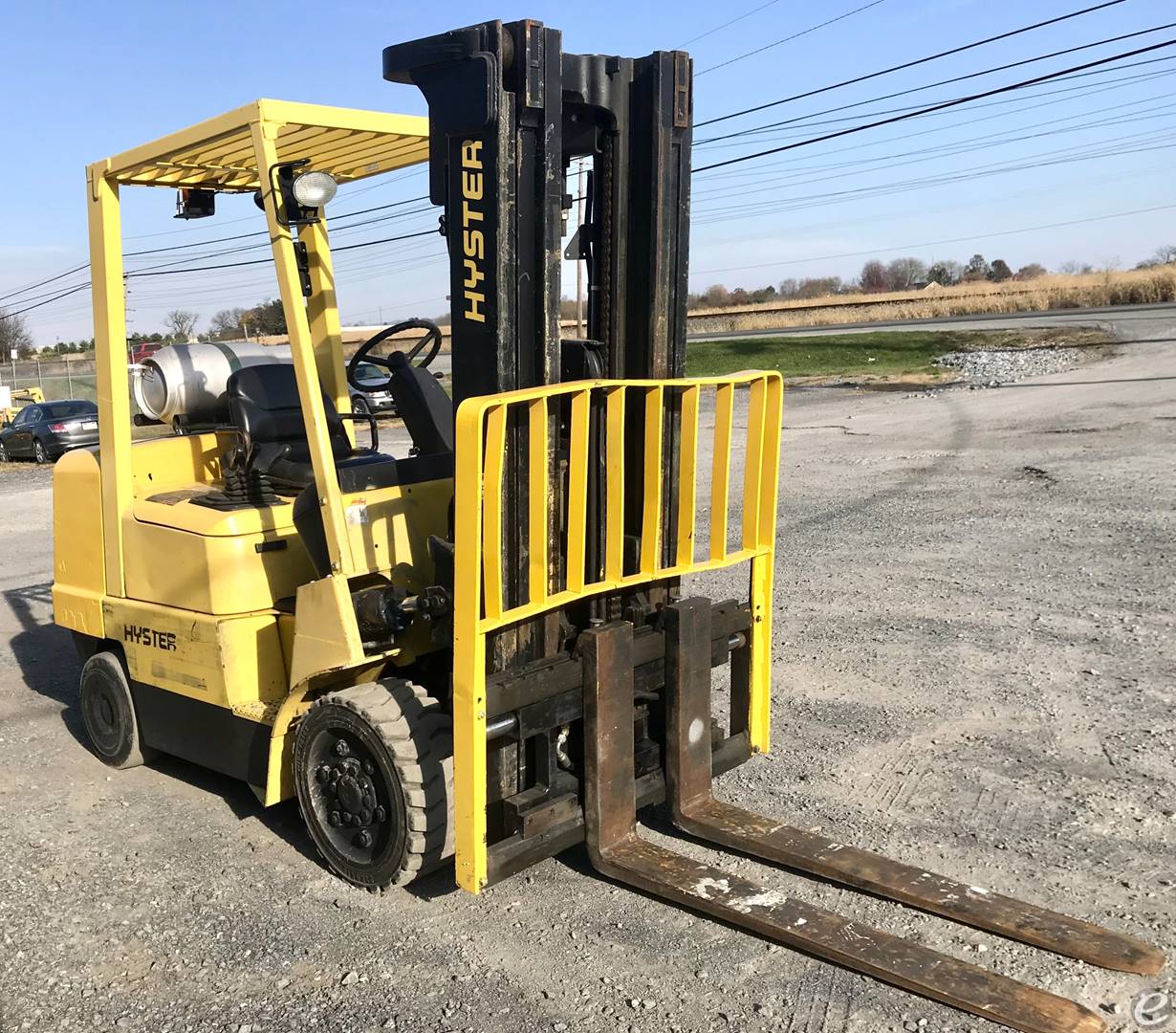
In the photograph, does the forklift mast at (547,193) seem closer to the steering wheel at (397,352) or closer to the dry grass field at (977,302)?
the steering wheel at (397,352)

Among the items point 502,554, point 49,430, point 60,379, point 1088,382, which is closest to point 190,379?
point 502,554

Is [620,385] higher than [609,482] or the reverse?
higher

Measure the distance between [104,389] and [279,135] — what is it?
4.92ft

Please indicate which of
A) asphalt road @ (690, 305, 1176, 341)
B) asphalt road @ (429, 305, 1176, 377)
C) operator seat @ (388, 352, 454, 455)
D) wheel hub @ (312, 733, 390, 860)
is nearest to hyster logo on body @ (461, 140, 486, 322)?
operator seat @ (388, 352, 454, 455)

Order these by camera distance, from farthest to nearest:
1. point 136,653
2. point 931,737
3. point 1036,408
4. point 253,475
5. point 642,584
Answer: point 1036,408, point 931,737, point 136,653, point 253,475, point 642,584

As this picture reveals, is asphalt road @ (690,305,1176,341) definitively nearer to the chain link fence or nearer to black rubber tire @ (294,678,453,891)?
the chain link fence

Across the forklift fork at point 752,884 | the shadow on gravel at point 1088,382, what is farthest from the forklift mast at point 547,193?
the shadow on gravel at point 1088,382

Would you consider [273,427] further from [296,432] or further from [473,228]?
[473,228]

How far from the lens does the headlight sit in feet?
12.9

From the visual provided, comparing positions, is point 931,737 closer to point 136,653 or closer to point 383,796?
point 383,796

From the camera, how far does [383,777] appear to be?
3.90 meters

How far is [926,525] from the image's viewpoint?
10.6m

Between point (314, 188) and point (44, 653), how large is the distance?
18.3 feet

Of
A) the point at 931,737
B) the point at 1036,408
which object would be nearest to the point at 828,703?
the point at 931,737
